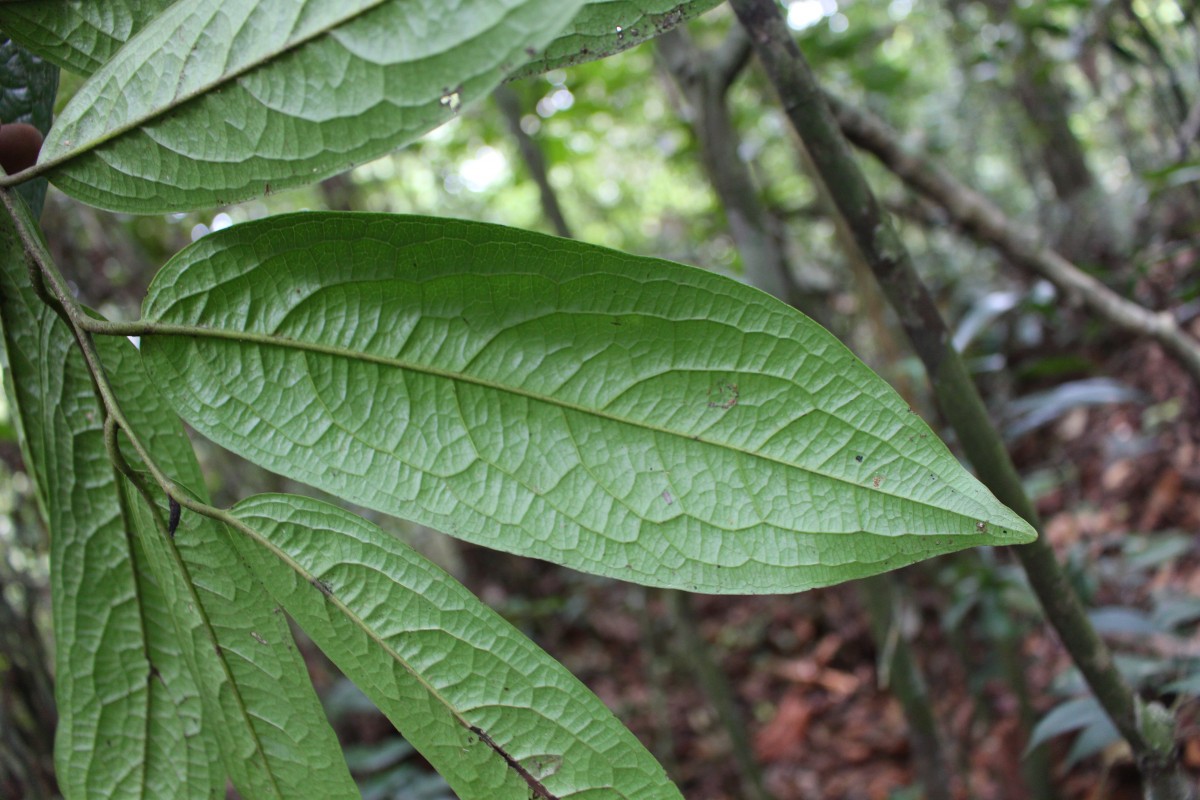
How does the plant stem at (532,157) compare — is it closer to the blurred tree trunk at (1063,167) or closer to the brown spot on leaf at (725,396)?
the brown spot on leaf at (725,396)

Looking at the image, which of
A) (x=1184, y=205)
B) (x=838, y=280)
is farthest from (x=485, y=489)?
(x=1184, y=205)

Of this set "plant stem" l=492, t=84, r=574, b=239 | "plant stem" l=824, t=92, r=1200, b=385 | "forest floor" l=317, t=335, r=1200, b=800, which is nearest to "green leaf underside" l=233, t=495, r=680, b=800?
"plant stem" l=824, t=92, r=1200, b=385

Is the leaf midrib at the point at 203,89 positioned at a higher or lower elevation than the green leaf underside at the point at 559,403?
higher

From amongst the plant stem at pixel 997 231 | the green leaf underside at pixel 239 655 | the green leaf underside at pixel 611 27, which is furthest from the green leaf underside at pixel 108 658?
the plant stem at pixel 997 231

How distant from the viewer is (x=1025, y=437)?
9.18 ft

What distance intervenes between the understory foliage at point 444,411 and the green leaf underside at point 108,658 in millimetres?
70

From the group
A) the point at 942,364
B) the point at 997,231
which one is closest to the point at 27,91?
the point at 942,364

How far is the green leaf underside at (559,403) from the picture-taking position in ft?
1.05

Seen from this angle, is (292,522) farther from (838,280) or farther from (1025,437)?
(1025,437)

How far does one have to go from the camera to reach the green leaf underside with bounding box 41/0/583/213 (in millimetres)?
262

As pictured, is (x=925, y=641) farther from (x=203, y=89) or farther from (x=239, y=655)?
(x=203, y=89)

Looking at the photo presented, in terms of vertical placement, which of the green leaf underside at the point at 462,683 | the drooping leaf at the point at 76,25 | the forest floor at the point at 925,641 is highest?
the drooping leaf at the point at 76,25

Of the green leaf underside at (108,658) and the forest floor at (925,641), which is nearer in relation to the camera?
the green leaf underside at (108,658)

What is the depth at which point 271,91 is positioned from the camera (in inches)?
11.7
